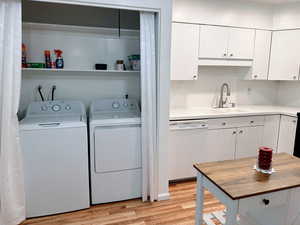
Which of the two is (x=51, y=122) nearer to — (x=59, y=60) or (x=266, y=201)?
(x=59, y=60)

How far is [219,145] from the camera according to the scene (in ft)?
9.41

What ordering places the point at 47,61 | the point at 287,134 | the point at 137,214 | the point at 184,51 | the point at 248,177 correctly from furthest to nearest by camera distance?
the point at 287,134, the point at 184,51, the point at 47,61, the point at 137,214, the point at 248,177

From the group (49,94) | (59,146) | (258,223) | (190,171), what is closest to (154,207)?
(190,171)

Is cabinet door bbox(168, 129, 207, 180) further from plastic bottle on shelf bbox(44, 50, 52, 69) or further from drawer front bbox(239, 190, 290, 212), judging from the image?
plastic bottle on shelf bbox(44, 50, 52, 69)

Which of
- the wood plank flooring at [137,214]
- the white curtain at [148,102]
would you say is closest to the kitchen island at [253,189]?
the wood plank flooring at [137,214]

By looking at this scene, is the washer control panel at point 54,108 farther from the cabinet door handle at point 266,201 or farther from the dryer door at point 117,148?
the cabinet door handle at point 266,201

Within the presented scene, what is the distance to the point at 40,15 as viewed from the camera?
249 cm

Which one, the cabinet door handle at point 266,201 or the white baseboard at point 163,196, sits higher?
the cabinet door handle at point 266,201

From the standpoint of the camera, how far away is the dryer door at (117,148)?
2.24m

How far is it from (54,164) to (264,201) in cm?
183

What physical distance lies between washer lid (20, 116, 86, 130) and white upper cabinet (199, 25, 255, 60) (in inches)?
71.7

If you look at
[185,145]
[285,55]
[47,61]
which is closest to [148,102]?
[185,145]

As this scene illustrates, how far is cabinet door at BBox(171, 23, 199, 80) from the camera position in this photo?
2.76 metres

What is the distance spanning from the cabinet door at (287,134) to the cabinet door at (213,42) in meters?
1.29
